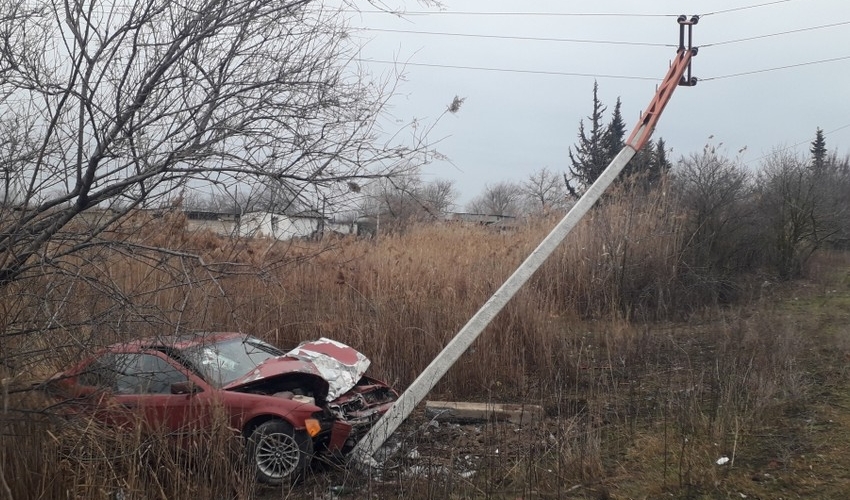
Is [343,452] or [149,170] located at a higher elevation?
[149,170]

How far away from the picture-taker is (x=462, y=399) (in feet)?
31.0

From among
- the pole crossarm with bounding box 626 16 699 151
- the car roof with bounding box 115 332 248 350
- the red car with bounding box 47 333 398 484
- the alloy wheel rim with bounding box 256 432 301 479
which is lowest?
→ the alloy wheel rim with bounding box 256 432 301 479

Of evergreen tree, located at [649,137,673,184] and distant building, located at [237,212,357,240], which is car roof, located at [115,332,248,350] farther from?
evergreen tree, located at [649,137,673,184]

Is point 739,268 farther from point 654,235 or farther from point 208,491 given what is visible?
point 208,491

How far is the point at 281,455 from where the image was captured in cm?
627

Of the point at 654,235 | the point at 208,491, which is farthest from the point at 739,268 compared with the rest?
the point at 208,491

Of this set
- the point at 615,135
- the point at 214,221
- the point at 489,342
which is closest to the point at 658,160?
the point at 615,135

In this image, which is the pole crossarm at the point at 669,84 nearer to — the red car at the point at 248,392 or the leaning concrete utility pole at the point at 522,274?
the leaning concrete utility pole at the point at 522,274

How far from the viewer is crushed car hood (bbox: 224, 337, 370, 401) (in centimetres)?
680

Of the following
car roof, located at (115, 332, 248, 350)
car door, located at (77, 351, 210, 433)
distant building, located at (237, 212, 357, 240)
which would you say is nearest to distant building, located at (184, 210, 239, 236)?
distant building, located at (237, 212, 357, 240)

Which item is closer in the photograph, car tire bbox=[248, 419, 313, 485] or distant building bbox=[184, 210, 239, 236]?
distant building bbox=[184, 210, 239, 236]

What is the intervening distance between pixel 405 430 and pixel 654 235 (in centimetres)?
811

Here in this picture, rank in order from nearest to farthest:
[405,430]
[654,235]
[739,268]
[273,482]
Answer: [273,482] < [405,430] < [654,235] < [739,268]

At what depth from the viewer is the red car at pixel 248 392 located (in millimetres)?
5094
